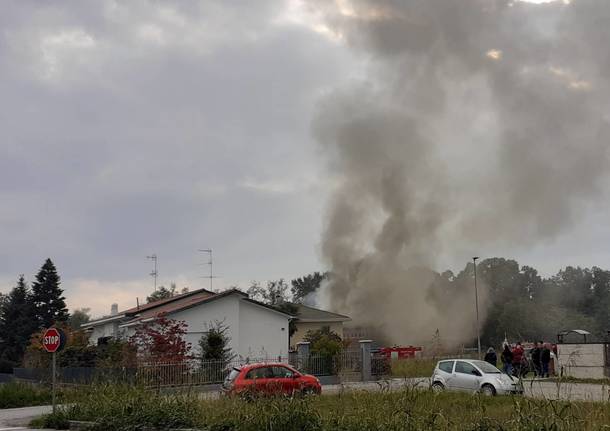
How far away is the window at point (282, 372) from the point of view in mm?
20033

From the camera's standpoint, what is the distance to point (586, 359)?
100 feet

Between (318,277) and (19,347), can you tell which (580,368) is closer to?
(19,347)

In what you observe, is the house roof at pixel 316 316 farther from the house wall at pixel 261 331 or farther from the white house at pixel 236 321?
the white house at pixel 236 321

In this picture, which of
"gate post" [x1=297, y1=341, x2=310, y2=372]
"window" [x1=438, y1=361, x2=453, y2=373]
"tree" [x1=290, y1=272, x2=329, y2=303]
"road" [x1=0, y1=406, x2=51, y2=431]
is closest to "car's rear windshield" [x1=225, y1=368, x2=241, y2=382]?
"road" [x1=0, y1=406, x2=51, y2=431]

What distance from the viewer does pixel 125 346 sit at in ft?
101

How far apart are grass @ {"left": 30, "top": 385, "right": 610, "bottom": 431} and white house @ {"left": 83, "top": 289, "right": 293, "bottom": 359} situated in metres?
18.7

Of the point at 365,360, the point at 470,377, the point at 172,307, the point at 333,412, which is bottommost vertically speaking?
the point at 365,360

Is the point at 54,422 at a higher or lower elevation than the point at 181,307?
lower

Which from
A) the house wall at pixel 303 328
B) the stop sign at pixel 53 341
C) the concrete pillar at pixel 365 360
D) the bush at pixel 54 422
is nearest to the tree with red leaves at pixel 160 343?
the concrete pillar at pixel 365 360

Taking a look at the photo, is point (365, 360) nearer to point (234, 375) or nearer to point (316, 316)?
point (234, 375)

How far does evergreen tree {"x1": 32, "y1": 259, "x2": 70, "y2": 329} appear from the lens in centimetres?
6337

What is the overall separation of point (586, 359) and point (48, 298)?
52523 mm

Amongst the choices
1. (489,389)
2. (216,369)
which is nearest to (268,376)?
(489,389)

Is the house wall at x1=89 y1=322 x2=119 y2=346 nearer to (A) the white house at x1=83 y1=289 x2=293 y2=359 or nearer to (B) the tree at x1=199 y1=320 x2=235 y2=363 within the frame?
(A) the white house at x1=83 y1=289 x2=293 y2=359
